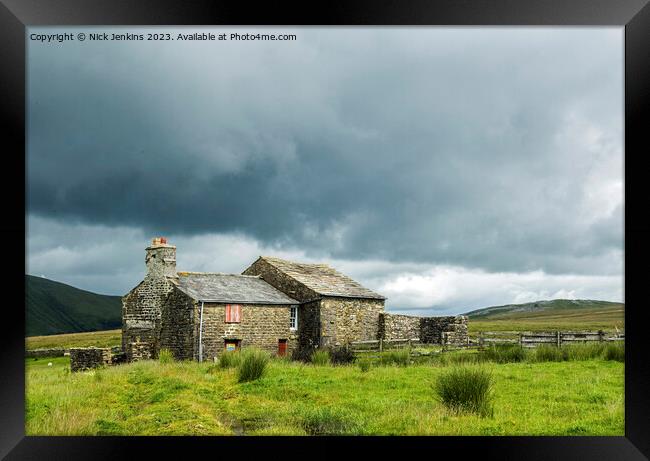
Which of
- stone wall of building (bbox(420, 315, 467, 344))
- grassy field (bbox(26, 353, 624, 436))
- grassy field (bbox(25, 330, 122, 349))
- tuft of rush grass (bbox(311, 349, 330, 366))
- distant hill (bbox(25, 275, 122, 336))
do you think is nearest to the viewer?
grassy field (bbox(26, 353, 624, 436))

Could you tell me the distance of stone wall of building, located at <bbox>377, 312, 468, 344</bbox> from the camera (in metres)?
26.9

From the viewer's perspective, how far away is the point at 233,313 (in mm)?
22172

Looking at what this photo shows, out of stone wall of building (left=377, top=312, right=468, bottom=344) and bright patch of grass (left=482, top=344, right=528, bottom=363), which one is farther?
stone wall of building (left=377, top=312, right=468, bottom=344)

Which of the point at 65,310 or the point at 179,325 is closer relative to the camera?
the point at 179,325

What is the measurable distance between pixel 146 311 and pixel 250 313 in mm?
4271

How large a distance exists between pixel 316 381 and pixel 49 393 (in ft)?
19.8

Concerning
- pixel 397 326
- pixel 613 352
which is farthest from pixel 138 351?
pixel 613 352

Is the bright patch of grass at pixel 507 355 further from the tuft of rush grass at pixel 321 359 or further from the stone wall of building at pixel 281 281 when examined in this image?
the stone wall of building at pixel 281 281

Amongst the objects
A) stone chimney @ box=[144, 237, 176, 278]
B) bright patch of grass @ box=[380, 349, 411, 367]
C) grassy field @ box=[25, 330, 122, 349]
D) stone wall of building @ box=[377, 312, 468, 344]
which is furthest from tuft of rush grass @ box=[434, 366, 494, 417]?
grassy field @ box=[25, 330, 122, 349]

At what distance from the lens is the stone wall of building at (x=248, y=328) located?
21.4 m

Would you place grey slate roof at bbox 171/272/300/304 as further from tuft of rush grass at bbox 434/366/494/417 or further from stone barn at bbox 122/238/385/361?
tuft of rush grass at bbox 434/366/494/417

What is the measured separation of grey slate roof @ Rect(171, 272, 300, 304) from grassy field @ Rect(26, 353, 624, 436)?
583 centimetres

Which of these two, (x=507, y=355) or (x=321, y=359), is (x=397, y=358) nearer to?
(x=321, y=359)

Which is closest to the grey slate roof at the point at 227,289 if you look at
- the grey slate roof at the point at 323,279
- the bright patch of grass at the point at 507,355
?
the grey slate roof at the point at 323,279
